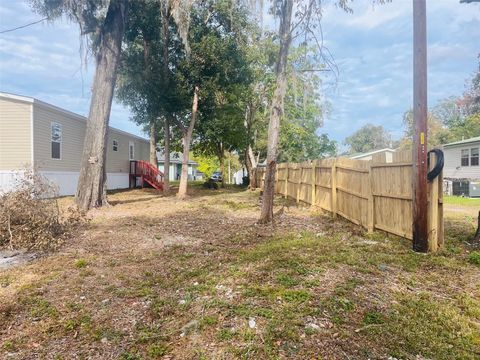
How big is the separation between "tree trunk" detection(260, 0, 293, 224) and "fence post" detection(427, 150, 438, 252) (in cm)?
312

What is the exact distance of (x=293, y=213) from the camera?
9578 mm

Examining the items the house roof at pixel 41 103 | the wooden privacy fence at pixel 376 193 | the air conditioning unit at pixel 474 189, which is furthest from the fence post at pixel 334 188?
the air conditioning unit at pixel 474 189

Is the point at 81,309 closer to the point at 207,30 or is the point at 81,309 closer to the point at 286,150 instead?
the point at 207,30

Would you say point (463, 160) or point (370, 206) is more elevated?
point (463, 160)

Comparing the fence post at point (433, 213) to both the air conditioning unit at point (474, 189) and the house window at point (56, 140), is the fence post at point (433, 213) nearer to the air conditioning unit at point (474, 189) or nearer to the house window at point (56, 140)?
the house window at point (56, 140)

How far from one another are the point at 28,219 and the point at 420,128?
21.4 ft

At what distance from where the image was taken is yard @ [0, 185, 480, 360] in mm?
2648

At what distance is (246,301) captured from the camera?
3369mm

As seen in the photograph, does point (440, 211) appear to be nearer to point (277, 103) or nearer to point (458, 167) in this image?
point (277, 103)

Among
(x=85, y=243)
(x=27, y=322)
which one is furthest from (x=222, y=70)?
A: (x=27, y=322)

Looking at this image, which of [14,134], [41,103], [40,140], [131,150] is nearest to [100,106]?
[41,103]

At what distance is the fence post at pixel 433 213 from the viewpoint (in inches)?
191

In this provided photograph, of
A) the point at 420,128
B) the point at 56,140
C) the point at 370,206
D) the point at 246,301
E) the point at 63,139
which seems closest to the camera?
the point at 246,301

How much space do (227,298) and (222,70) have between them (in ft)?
43.2
